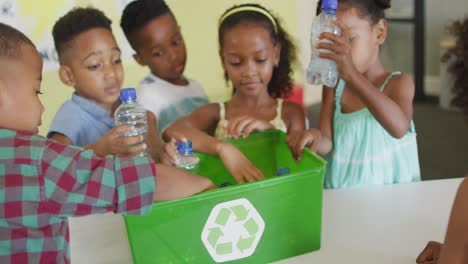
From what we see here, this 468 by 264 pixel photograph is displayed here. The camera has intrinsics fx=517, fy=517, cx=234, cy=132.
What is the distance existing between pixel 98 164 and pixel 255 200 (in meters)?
0.34

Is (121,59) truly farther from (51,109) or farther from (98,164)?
(98,164)

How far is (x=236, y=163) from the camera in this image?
54.1 inches

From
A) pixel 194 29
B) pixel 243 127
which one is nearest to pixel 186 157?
pixel 243 127

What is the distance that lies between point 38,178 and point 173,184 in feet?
0.80

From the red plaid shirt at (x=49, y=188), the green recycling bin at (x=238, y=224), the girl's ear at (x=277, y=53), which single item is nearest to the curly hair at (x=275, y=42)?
the girl's ear at (x=277, y=53)

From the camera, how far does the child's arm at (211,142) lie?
4.46 feet

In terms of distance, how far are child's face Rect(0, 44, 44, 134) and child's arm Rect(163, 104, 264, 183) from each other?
1.90 ft

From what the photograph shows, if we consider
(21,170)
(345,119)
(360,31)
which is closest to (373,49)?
(360,31)

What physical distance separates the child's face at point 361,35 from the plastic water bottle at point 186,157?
58 centimetres

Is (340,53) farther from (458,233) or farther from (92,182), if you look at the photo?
(92,182)

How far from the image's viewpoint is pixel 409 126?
1554 mm

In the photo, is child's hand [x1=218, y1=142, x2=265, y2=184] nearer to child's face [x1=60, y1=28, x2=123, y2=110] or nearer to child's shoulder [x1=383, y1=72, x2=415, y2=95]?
child's shoulder [x1=383, y1=72, x2=415, y2=95]

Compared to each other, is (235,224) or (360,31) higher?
(360,31)

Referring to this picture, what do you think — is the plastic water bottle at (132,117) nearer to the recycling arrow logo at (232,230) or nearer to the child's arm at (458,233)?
the recycling arrow logo at (232,230)
